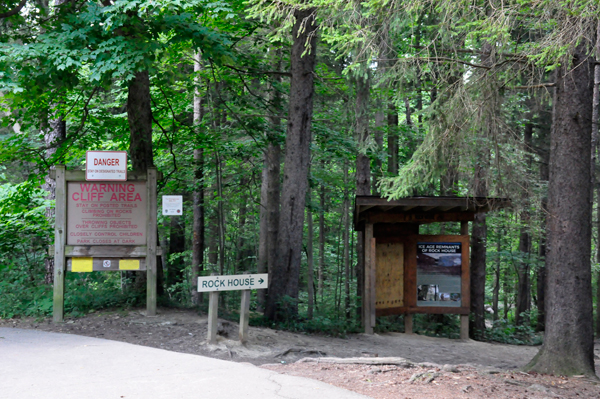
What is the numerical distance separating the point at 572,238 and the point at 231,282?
16.5ft

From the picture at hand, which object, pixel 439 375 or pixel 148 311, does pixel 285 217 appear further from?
pixel 439 375

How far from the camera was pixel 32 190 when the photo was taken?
38.0 ft

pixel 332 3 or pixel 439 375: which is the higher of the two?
pixel 332 3

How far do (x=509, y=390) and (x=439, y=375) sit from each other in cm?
81

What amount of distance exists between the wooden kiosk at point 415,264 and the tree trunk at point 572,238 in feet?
12.8

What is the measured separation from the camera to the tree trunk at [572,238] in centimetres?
725

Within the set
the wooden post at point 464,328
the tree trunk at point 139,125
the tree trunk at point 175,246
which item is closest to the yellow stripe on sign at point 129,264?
the tree trunk at point 139,125

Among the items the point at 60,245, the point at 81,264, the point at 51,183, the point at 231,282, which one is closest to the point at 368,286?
the point at 231,282

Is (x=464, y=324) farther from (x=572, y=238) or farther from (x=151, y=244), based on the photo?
(x=151, y=244)

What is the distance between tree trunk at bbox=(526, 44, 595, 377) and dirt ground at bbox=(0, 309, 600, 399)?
1.38 feet

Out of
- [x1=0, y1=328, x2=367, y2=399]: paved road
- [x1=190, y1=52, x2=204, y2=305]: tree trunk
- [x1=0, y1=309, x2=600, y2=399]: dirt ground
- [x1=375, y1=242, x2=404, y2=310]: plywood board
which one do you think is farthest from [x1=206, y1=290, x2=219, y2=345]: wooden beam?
[x1=190, y1=52, x2=204, y2=305]: tree trunk

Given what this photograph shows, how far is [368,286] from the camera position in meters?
11.2

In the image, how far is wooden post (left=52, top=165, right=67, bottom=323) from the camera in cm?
833

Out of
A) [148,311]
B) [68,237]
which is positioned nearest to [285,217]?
[148,311]
